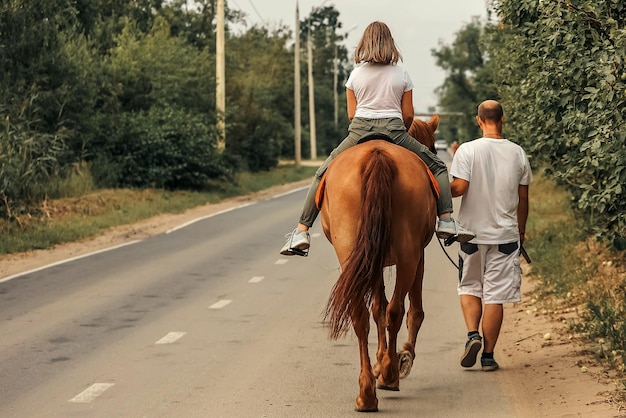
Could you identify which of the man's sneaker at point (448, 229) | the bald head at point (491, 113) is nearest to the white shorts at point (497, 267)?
the man's sneaker at point (448, 229)

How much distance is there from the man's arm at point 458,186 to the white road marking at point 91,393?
2859 mm

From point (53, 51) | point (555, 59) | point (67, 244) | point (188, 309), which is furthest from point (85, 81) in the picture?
point (555, 59)

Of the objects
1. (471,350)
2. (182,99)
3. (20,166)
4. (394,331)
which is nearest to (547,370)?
(471,350)

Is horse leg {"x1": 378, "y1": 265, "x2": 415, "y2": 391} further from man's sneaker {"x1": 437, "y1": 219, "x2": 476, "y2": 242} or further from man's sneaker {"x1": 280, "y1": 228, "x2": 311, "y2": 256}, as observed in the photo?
man's sneaker {"x1": 280, "y1": 228, "x2": 311, "y2": 256}

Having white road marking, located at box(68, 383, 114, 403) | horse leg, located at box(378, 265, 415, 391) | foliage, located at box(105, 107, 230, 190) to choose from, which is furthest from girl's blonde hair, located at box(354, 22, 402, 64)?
foliage, located at box(105, 107, 230, 190)

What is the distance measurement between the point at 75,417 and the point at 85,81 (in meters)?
23.8

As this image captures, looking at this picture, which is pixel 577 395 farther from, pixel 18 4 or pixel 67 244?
pixel 18 4

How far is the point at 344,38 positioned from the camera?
137m

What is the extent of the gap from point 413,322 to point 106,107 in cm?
2671

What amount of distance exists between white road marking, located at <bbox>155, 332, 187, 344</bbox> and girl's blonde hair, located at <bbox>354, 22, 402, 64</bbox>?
325 centimetres

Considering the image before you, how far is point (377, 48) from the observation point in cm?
852

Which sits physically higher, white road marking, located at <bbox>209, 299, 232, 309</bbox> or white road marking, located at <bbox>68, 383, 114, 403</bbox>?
white road marking, located at <bbox>68, 383, 114, 403</bbox>

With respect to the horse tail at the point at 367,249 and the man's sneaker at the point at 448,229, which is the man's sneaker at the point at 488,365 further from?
the horse tail at the point at 367,249

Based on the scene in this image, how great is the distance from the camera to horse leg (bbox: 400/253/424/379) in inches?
341
